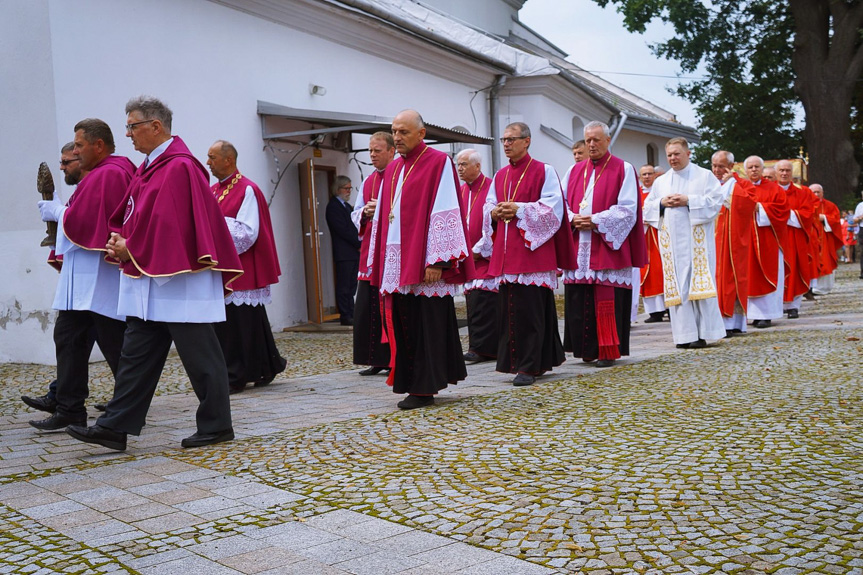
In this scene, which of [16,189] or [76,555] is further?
[16,189]

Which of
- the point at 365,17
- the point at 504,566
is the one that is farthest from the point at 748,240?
the point at 504,566

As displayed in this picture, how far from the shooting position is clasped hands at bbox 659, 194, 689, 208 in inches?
388

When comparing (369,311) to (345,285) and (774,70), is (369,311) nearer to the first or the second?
(345,285)

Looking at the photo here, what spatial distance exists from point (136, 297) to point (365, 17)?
392 inches

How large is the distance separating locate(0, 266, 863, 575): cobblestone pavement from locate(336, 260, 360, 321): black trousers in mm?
6277

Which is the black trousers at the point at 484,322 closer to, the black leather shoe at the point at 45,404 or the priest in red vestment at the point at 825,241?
the black leather shoe at the point at 45,404

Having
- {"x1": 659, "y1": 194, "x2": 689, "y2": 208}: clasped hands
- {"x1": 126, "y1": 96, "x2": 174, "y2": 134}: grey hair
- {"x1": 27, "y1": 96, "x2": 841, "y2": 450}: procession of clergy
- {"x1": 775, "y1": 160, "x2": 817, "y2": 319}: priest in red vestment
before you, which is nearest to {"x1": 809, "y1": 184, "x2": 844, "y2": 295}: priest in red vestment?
{"x1": 775, "y1": 160, "x2": 817, "y2": 319}: priest in red vestment

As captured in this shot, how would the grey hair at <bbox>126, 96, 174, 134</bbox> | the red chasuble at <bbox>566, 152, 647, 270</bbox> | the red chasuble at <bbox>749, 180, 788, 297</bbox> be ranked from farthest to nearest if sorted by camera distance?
the red chasuble at <bbox>749, 180, 788, 297</bbox>
the red chasuble at <bbox>566, 152, 647, 270</bbox>
the grey hair at <bbox>126, 96, 174, 134</bbox>

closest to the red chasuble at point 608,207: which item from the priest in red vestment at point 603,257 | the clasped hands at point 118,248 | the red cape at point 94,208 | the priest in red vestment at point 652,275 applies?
the priest in red vestment at point 603,257

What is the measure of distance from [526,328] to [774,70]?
73.4 feet

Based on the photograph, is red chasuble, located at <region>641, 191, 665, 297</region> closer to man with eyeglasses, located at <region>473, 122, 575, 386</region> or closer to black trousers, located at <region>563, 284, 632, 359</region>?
black trousers, located at <region>563, 284, 632, 359</region>

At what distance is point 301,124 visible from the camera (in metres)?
13.6

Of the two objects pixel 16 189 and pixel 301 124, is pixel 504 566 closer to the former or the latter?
pixel 16 189

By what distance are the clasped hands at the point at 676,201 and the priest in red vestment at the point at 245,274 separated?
13.5 feet
